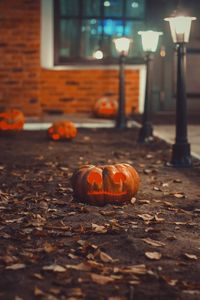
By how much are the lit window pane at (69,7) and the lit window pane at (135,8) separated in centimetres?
111

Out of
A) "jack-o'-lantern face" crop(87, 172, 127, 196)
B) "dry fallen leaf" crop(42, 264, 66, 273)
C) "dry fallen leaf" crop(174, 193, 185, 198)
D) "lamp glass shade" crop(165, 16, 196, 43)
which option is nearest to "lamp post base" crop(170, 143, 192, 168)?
"lamp glass shade" crop(165, 16, 196, 43)

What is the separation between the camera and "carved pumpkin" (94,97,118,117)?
Answer: 14.3 m

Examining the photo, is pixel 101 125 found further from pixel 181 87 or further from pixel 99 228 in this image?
pixel 99 228

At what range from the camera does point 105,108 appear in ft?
46.8

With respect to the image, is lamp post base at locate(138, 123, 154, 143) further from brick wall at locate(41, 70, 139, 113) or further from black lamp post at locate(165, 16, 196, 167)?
brick wall at locate(41, 70, 139, 113)

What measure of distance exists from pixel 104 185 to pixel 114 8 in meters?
8.93

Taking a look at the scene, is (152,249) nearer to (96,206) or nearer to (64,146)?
(96,206)

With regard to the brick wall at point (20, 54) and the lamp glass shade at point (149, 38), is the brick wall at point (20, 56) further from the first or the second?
the lamp glass shade at point (149, 38)

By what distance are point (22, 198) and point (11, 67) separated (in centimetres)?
709

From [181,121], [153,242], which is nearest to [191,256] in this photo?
[153,242]

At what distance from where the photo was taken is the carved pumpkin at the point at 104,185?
Answer: 643 cm

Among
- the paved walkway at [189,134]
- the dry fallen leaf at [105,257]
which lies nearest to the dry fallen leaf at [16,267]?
the dry fallen leaf at [105,257]

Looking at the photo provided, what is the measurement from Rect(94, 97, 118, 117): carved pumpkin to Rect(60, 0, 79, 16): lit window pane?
2025mm

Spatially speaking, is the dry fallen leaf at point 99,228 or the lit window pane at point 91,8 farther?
the lit window pane at point 91,8
